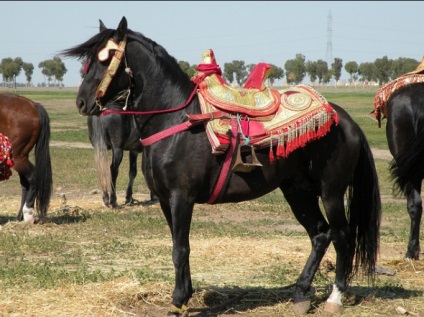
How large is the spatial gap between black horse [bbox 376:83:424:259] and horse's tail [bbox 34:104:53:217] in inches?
194

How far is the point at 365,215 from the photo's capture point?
5949mm

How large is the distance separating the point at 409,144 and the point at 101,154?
20.0ft

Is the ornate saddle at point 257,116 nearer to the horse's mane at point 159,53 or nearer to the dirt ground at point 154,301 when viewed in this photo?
the horse's mane at point 159,53

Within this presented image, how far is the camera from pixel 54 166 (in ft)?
55.6

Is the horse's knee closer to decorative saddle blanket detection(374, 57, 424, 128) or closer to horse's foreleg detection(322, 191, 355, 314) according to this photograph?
horse's foreleg detection(322, 191, 355, 314)

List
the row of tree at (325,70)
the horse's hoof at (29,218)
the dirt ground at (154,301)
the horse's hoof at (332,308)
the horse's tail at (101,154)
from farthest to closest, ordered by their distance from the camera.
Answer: the row of tree at (325,70) < the horse's tail at (101,154) < the horse's hoof at (29,218) < the horse's hoof at (332,308) < the dirt ground at (154,301)

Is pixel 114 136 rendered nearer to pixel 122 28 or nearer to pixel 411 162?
pixel 411 162

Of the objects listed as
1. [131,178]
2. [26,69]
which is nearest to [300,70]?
[26,69]

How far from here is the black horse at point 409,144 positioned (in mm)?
7176

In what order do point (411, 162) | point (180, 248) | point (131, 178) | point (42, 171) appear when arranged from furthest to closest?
point (131, 178), point (42, 171), point (411, 162), point (180, 248)

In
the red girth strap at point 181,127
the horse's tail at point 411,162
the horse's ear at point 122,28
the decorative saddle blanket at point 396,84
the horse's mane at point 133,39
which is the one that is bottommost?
the horse's tail at point 411,162

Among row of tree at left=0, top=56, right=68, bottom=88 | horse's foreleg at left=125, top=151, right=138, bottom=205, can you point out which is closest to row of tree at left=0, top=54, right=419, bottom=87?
row of tree at left=0, top=56, right=68, bottom=88

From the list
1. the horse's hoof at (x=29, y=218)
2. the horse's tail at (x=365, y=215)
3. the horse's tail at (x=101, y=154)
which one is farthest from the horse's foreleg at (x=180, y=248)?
the horse's tail at (x=101, y=154)

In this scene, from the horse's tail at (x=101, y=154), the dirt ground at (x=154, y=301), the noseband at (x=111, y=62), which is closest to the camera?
the noseband at (x=111, y=62)
